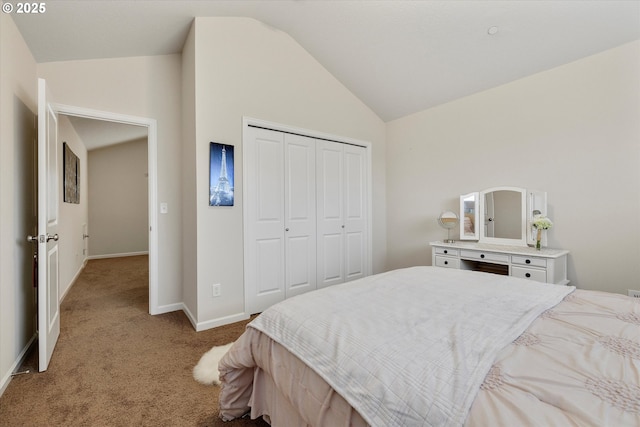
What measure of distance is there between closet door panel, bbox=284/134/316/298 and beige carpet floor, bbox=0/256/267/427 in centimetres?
82

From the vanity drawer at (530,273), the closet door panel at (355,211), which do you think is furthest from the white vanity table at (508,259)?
the closet door panel at (355,211)

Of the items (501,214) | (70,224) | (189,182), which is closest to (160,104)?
(189,182)

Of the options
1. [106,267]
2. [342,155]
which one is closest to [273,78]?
[342,155]

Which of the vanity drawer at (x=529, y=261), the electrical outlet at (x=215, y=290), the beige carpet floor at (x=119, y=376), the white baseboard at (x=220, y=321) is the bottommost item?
the beige carpet floor at (x=119, y=376)

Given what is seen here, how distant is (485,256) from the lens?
282 cm

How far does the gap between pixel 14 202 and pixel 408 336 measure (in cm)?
251

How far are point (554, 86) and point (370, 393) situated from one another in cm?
325

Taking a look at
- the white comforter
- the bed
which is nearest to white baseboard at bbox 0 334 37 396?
the bed

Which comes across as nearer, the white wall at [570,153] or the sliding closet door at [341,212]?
the white wall at [570,153]

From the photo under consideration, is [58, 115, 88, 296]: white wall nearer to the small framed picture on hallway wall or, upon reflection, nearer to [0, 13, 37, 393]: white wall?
the small framed picture on hallway wall

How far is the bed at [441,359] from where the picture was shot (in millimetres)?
677

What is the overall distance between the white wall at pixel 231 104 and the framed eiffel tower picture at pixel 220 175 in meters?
0.05

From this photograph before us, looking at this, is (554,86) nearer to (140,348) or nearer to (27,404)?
(140,348)

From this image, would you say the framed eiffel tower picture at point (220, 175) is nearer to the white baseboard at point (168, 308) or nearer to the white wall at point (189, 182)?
the white wall at point (189, 182)
